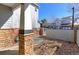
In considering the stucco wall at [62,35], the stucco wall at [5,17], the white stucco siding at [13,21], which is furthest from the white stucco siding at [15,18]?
the stucco wall at [62,35]

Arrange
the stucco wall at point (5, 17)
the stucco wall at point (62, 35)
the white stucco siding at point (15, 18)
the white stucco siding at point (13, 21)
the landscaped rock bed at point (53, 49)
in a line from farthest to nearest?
the stucco wall at point (62, 35), the white stucco siding at point (15, 18), the landscaped rock bed at point (53, 49), the white stucco siding at point (13, 21), the stucco wall at point (5, 17)

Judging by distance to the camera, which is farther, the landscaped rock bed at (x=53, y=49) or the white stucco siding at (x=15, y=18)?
the white stucco siding at (x=15, y=18)

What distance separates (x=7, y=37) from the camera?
886 centimetres

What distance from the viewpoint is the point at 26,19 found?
531cm

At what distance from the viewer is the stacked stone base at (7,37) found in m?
8.46

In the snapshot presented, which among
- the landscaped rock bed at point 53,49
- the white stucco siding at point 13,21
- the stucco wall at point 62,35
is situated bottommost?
the landscaped rock bed at point 53,49

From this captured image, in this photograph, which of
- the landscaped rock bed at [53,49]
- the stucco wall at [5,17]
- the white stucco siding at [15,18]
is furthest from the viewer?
the white stucco siding at [15,18]

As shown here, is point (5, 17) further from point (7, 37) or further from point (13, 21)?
point (7, 37)

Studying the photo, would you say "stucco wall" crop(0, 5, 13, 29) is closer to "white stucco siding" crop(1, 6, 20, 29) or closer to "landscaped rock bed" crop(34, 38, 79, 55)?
"white stucco siding" crop(1, 6, 20, 29)

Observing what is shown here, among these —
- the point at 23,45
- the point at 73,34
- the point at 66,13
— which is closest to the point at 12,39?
the point at 66,13

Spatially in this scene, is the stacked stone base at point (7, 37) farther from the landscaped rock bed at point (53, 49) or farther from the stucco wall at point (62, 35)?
the stucco wall at point (62, 35)

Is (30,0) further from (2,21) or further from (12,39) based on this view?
(12,39)

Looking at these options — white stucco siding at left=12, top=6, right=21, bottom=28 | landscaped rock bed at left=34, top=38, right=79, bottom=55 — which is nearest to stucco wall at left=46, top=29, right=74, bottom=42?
landscaped rock bed at left=34, top=38, right=79, bottom=55

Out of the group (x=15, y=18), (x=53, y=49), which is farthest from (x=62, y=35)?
(x=15, y=18)
